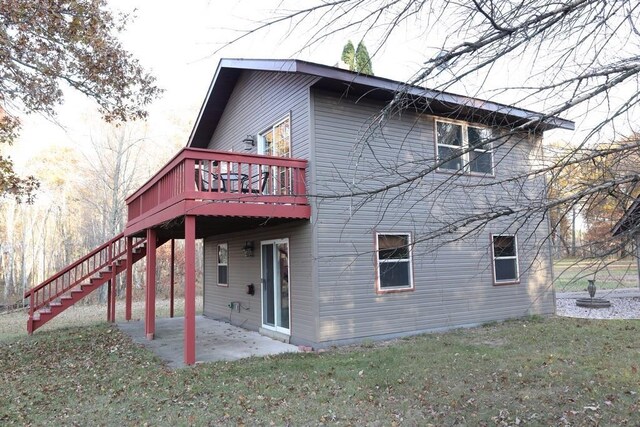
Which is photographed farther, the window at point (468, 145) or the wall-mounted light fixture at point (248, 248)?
the wall-mounted light fixture at point (248, 248)

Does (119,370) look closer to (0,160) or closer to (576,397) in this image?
(0,160)

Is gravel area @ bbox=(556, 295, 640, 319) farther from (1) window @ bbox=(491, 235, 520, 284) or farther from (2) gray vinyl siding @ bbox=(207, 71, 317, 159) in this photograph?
(2) gray vinyl siding @ bbox=(207, 71, 317, 159)

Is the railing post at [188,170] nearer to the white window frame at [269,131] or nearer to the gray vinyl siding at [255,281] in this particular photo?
the gray vinyl siding at [255,281]

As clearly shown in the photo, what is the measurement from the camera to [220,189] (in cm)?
748

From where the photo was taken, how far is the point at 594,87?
2453mm

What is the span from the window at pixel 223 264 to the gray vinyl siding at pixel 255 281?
178mm

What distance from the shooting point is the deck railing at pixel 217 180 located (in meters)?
7.16

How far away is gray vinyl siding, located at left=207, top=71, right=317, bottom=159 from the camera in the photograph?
8.81 metres

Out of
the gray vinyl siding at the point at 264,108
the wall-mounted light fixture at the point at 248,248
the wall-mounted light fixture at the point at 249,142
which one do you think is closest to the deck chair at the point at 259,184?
the gray vinyl siding at the point at 264,108

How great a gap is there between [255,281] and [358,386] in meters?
5.33

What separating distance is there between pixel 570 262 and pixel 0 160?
9.98m

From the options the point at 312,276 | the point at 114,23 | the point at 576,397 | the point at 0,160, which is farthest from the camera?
the point at 114,23

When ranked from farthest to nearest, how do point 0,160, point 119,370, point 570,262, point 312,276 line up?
1. point 0,160
2. point 312,276
3. point 119,370
4. point 570,262

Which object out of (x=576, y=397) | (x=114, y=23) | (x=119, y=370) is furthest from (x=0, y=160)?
(x=576, y=397)
